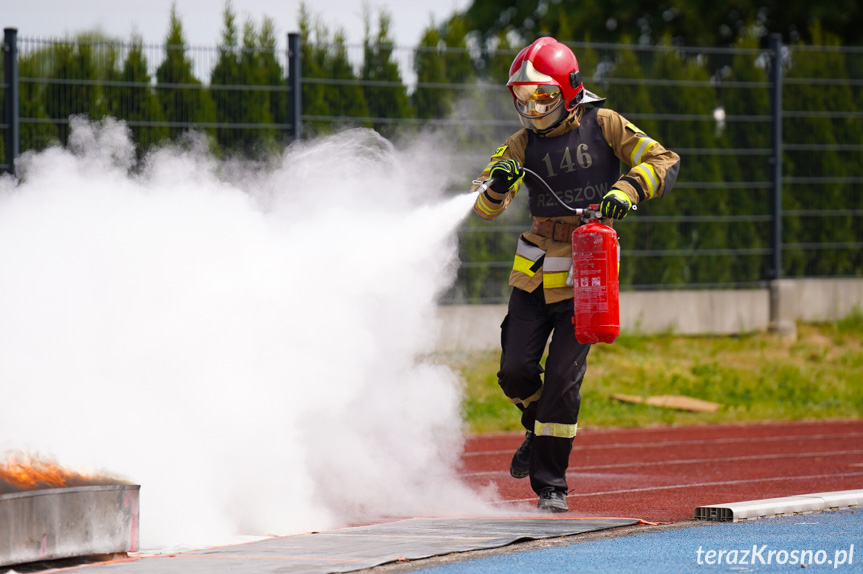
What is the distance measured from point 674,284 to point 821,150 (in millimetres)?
2697

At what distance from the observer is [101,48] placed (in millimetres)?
12156

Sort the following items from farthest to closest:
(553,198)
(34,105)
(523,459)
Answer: (34,105)
(523,459)
(553,198)

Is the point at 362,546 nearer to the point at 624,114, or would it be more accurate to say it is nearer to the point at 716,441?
the point at 716,441

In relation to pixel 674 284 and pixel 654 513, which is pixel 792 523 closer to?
pixel 654 513

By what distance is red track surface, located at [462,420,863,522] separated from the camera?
7.30 m

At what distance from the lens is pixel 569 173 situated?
6.69m

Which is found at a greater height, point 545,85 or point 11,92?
point 11,92

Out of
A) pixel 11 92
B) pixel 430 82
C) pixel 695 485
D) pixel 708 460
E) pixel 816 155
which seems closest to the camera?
pixel 695 485

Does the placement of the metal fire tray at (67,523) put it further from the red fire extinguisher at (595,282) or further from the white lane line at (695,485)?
the white lane line at (695,485)

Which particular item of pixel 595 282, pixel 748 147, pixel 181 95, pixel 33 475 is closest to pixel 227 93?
pixel 181 95

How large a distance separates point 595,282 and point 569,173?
2.47 feet

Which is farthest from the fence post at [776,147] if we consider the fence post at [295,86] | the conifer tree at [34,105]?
the conifer tree at [34,105]

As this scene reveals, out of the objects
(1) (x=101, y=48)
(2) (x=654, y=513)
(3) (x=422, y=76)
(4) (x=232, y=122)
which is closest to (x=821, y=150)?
(3) (x=422, y=76)

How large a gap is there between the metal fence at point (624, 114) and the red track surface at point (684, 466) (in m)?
3.09
